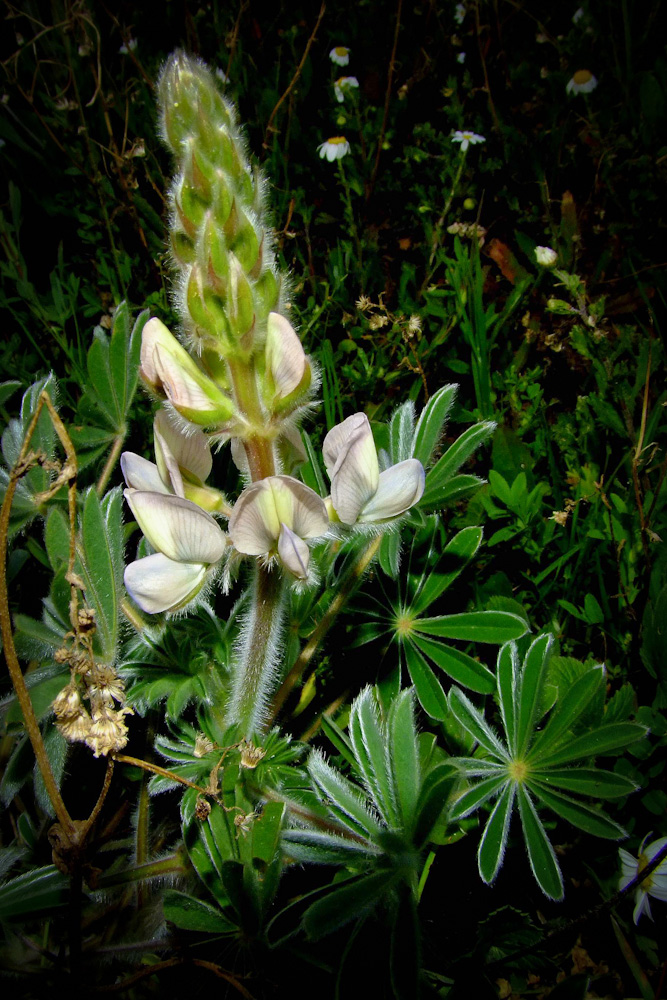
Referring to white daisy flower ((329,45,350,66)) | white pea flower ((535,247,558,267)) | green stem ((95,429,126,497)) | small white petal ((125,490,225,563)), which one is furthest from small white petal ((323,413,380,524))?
white daisy flower ((329,45,350,66))

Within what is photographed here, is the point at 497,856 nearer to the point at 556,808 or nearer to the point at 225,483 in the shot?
the point at 556,808

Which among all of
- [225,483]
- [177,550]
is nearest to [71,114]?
[225,483]

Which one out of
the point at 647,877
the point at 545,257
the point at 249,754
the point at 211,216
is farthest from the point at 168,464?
the point at 545,257

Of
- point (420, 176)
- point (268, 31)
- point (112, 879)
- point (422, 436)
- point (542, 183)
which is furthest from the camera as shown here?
point (268, 31)

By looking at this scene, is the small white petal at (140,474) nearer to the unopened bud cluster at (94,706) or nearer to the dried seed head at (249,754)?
the unopened bud cluster at (94,706)

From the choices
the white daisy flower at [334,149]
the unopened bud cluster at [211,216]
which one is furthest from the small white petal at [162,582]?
the white daisy flower at [334,149]
